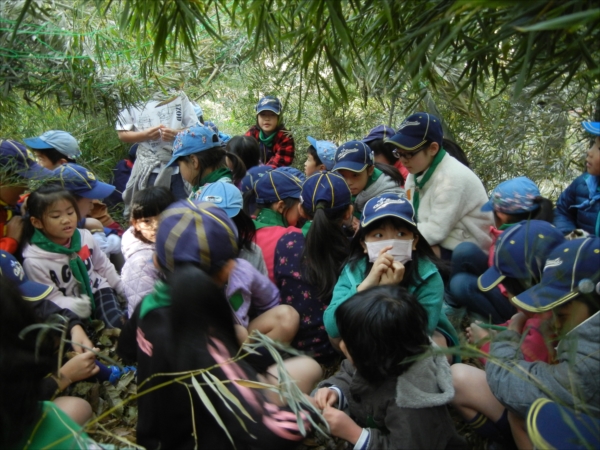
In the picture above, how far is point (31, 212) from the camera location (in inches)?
115

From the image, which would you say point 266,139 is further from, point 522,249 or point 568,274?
point 568,274

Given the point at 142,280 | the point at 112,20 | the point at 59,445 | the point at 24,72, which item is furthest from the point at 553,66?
the point at 112,20

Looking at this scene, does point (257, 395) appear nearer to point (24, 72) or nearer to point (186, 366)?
point (186, 366)

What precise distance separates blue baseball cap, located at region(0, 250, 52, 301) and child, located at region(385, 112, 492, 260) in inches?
81.1

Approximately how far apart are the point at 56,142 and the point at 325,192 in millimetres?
2003

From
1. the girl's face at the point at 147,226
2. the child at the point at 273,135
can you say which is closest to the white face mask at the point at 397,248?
the girl's face at the point at 147,226

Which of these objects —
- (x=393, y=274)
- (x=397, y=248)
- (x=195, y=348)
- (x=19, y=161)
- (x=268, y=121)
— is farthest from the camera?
(x=268, y=121)

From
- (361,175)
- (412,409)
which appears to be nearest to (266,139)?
(361,175)

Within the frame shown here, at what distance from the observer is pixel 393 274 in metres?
2.27

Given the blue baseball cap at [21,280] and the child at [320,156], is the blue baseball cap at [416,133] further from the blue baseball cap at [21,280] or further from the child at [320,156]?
the blue baseball cap at [21,280]

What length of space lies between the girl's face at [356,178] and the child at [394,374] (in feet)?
5.84

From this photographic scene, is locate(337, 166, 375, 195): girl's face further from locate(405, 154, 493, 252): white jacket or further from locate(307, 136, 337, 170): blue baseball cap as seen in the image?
locate(307, 136, 337, 170): blue baseball cap

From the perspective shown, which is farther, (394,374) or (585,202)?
(585,202)

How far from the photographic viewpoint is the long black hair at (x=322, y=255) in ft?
8.98
